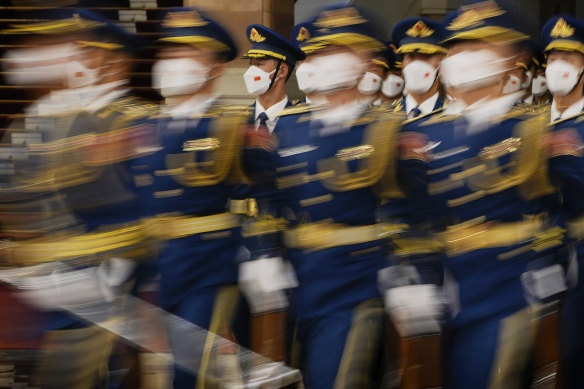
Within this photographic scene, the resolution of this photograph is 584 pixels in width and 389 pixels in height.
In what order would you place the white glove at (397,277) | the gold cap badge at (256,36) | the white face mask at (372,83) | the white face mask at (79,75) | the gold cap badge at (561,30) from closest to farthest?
the white glove at (397,277) → the white face mask at (79,75) → the gold cap badge at (561,30) → the gold cap badge at (256,36) → the white face mask at (372,83)

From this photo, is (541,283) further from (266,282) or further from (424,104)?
(424,104)

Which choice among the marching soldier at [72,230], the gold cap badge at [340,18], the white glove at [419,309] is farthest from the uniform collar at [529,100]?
the marching soldier at [72,230]

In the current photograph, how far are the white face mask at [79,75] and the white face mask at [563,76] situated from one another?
2551 mm

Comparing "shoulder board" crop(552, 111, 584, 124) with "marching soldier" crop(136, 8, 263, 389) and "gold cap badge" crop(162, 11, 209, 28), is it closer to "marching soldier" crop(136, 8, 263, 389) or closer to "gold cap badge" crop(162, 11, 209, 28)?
"marching soldier" crop(136, 8, 263, 389)

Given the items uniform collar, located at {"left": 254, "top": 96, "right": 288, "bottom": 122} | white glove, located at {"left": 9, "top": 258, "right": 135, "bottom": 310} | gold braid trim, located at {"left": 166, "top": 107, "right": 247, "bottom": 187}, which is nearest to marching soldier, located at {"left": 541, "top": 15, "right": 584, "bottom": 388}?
gold braid trim, located at {"left": 166, "top": 107, "right": 247, "bottom": 187}

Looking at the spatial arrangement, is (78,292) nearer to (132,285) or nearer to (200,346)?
(132,285)

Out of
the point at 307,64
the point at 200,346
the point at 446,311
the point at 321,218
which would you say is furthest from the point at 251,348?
the point at 307,64

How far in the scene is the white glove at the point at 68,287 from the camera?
338 cm

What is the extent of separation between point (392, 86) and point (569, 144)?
445 centimetres

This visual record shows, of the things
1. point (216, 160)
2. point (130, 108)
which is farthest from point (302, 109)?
point (130, 108)

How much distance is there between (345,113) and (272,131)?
431 millimetres

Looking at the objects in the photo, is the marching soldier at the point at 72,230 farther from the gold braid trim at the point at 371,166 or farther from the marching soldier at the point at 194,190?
the gold braid trim at the point at 371,166

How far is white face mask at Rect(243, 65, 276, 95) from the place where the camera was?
579 cm

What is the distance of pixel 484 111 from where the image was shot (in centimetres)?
343
